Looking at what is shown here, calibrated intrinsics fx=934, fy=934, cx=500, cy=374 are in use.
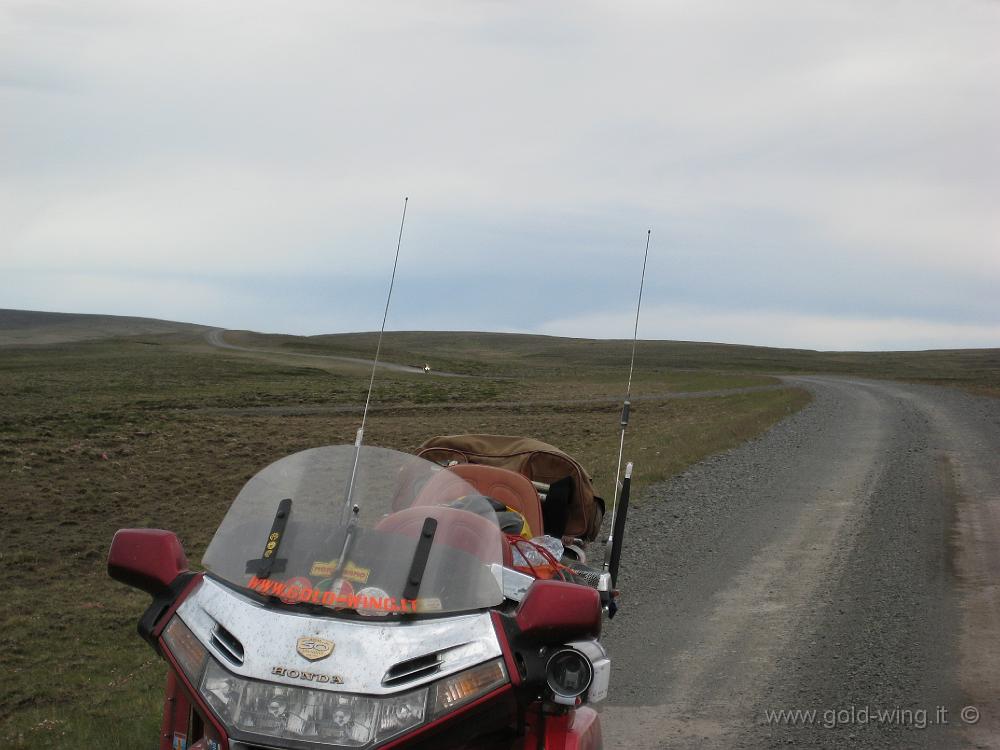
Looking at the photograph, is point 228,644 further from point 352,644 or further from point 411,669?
point 411,669

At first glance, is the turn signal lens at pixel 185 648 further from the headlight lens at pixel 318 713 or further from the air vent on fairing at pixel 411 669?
the air vent on fairing at pixel 411 669

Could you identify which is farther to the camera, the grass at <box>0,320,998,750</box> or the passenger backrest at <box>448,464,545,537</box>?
the grass at <box>0,320,998,750</box>

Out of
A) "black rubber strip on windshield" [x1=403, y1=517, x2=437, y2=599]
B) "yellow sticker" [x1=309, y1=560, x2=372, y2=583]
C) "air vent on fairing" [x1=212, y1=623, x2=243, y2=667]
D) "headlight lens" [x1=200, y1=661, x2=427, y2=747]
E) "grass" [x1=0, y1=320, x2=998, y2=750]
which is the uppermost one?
"black rubber strip on windshield" [x1=403, y1=517, x2=437, y2=599]

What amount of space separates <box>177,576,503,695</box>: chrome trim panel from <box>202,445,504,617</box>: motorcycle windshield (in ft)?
0.30

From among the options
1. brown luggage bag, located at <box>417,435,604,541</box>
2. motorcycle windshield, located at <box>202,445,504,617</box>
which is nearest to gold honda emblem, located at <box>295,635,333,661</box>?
motorcycle windshield, located at <box>202,445,504,617</box>

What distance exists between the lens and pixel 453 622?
2850mm

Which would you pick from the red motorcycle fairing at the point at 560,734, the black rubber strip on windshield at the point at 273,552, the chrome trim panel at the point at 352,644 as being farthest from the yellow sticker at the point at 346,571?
the red motorcycle fairing at the point at 560,734

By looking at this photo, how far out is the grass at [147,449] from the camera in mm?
7463

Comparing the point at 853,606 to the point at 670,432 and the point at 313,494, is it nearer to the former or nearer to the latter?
the point at 313,494

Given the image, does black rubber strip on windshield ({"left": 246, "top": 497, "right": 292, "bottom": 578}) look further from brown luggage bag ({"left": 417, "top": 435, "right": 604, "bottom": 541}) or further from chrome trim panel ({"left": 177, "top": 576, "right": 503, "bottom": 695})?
brown luggage bag ({"left": 417, "top": 435, "right": 604, "bottom": 541})

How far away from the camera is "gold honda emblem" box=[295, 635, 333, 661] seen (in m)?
2.68

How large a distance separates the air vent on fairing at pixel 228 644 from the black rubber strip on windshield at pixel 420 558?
52cm

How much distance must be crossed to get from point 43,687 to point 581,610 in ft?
20.6

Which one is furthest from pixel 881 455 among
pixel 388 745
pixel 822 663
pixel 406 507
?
pixel 388 745
